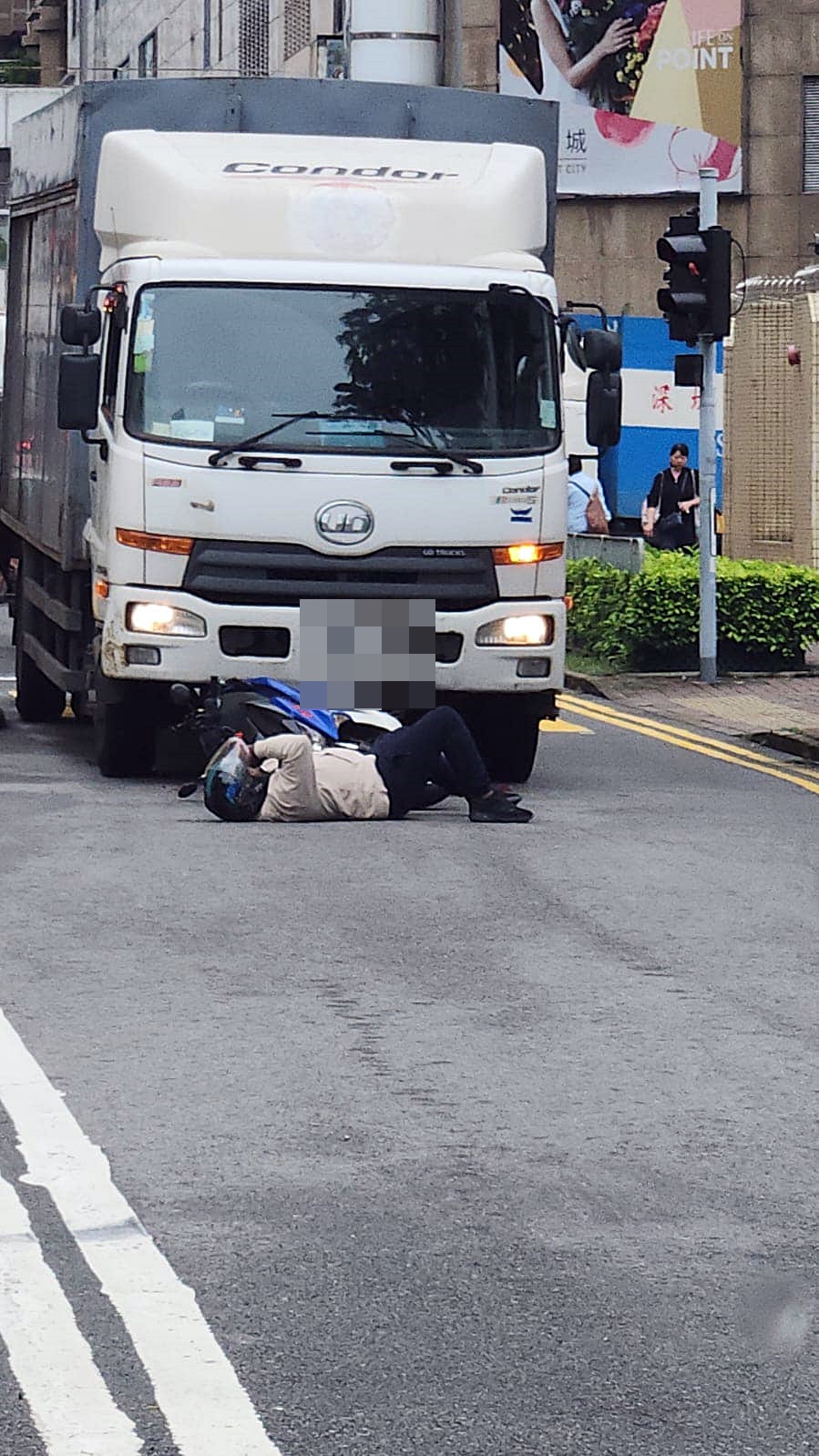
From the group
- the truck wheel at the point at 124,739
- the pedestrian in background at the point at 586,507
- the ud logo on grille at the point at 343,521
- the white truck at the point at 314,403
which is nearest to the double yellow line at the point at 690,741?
the white truck at the point at 314,403

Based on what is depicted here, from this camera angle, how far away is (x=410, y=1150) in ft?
20.0

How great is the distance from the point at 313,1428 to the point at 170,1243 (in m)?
1.05

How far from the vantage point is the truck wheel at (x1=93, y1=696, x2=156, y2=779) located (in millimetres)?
13789

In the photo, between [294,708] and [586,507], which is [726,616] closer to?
[586,507]

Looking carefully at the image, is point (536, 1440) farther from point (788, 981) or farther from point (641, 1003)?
point (788, 981)

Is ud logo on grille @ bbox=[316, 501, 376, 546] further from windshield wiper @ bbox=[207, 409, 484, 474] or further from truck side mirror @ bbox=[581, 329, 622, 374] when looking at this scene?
truck side mirror @ bbox=[581, 329, 622, 374]

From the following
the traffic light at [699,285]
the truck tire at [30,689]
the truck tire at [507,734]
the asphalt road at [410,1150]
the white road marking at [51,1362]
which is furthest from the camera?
the traffic light at [699,285]

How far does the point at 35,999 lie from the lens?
7.85m

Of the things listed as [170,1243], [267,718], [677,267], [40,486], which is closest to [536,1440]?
[170,1243]

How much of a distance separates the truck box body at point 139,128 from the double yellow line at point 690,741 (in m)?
3.39

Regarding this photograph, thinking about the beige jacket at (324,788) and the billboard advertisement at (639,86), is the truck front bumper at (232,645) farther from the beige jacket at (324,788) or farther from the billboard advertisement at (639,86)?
the billboard advertisement at (639,86)

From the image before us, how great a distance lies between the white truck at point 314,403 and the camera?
12867 millimetres

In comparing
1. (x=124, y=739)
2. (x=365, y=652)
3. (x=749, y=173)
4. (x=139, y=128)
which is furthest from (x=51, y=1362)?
(x=749, y=173)

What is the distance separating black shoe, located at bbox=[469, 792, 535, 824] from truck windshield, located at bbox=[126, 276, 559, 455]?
179cm
